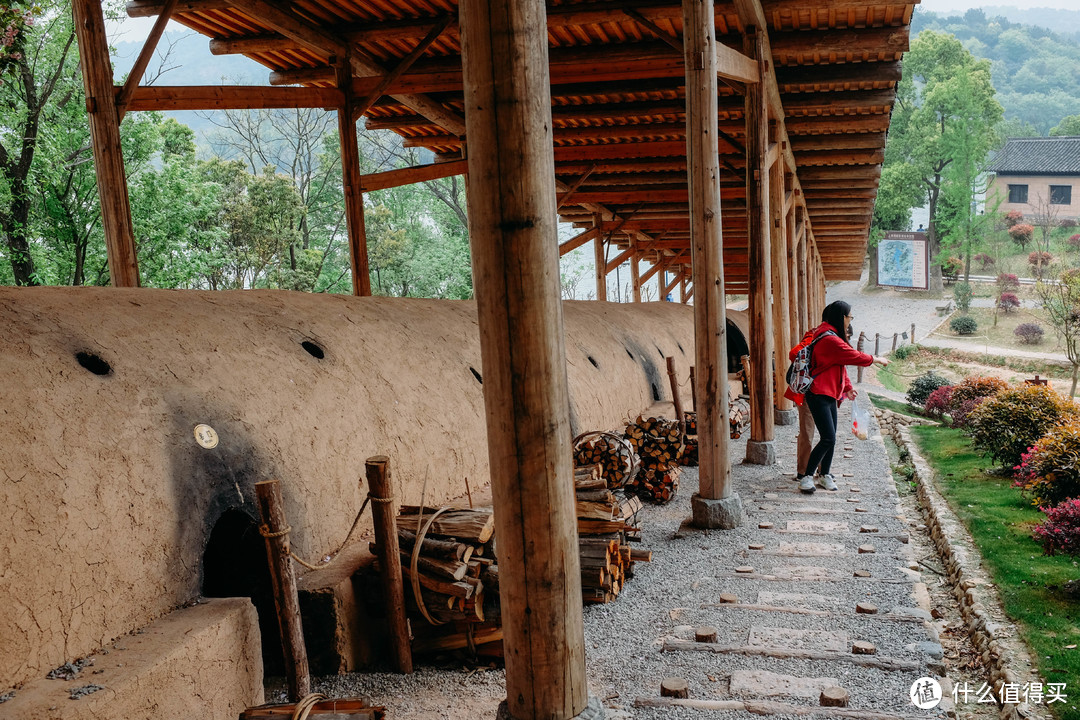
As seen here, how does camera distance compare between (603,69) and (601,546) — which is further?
(603,69)

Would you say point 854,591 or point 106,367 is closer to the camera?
point 106,367

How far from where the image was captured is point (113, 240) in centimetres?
655

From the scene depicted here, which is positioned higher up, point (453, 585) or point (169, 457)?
point (169, 457)

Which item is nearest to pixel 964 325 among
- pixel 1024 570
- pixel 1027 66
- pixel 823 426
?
pixel 823 426

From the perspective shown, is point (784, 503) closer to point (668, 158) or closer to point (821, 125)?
point (821, 125)

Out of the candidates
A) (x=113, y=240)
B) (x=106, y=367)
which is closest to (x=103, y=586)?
(x=106, y=367)

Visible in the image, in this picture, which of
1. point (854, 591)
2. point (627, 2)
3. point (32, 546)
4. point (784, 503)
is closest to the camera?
point (32, 546)

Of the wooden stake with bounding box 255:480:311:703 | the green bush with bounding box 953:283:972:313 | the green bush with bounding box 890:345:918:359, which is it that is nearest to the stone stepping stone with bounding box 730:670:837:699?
the wooden stake with bounding box 255:480:311:703

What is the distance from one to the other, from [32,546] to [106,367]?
1079mm

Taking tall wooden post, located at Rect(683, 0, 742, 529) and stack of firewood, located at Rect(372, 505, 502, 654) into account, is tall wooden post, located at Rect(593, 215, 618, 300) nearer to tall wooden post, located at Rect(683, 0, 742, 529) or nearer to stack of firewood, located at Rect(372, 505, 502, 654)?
tall wooden post, located at Rect(683, 0, 742, 529)

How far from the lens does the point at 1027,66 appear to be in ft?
359

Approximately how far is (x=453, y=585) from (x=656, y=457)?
3.94 meters

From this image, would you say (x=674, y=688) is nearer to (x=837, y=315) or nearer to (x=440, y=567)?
(x=440, y=567)

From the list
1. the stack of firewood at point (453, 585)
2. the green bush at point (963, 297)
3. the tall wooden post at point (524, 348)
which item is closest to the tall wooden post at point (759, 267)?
the stack of firewood at point (453, 585)
